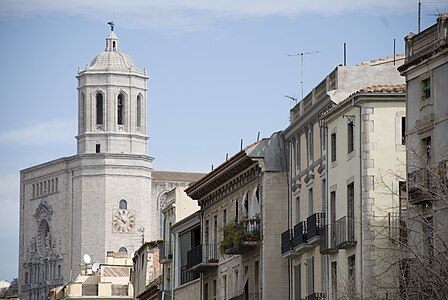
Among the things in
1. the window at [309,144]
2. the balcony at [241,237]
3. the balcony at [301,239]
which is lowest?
the balcony at [301,239]

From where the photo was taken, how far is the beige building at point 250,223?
2891 inches

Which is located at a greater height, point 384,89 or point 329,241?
point 384,89

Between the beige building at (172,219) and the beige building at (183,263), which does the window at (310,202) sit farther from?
the beige building at (172,219)

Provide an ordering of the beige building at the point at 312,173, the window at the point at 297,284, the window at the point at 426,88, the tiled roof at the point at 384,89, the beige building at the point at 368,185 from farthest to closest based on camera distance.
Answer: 1. the window at the point at 297,284
2. the beige building at the point at 312,173
3. the tiled roof at the point at 384,89
4. the beige building at the point at 368,185
5. the window at the point at 426,88

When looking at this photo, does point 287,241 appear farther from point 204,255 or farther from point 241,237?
point 204,255

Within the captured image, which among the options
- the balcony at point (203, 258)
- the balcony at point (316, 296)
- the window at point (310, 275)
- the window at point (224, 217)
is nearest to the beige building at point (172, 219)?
the balcony at point (203, 258)

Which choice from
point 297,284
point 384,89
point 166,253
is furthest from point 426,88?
point 166,253

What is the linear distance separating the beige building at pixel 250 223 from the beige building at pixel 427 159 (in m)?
18.9

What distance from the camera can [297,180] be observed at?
233ft

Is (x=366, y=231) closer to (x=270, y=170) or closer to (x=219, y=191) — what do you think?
(x=270, y=170)

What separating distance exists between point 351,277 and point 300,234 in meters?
8.09

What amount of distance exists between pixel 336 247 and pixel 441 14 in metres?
11.3

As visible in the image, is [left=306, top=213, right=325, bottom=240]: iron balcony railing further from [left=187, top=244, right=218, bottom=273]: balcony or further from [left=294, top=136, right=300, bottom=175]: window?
[left=187, top=244, right=218, bottom=273]: balcony

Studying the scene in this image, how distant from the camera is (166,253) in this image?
96.6 m
